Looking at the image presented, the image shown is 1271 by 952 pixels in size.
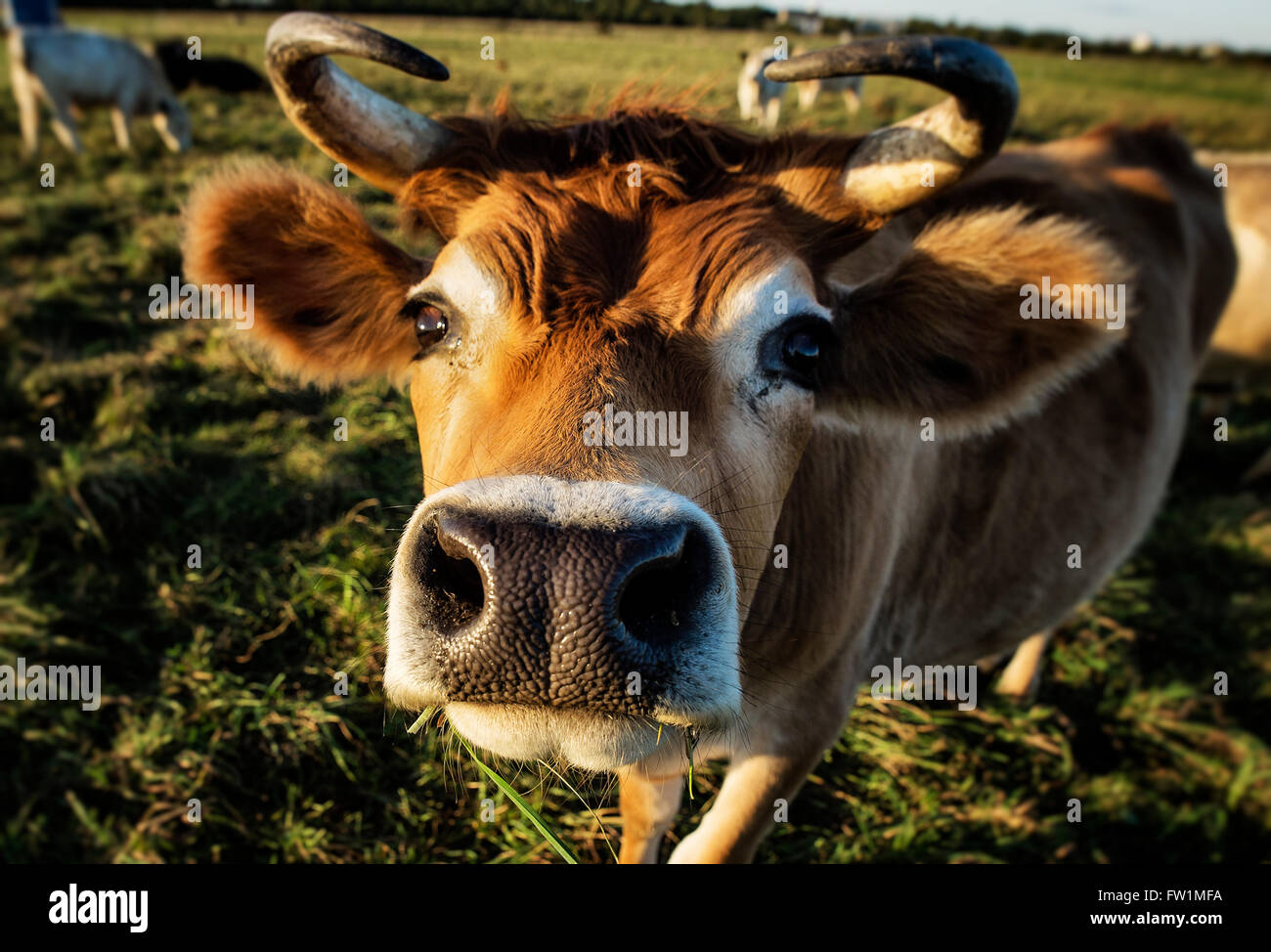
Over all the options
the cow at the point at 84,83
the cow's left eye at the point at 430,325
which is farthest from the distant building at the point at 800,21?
the cow at the point at 84,83

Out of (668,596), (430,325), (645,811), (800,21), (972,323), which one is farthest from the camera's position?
(800,21)

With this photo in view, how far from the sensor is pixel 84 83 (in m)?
13.5

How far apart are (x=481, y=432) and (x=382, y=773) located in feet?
7.36

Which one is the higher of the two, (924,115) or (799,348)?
(924,115)

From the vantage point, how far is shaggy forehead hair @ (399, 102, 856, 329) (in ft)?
6.46

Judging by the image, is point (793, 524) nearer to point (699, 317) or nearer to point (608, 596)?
point (699, 317)

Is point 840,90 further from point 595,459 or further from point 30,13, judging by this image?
point 30,13

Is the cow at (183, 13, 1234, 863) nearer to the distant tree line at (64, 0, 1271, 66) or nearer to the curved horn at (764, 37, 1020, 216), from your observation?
the curved horn at (764, 37, 1020, 216)

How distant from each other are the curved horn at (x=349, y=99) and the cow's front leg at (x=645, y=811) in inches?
86.3

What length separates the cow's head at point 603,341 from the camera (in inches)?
59.0

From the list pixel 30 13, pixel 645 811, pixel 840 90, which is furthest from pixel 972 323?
pixel 30 13

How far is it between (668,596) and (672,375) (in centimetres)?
57

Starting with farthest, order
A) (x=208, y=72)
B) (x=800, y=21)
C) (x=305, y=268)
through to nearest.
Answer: (x=208, y=72)
(x=800, y=21)
(x=305, y=268)
